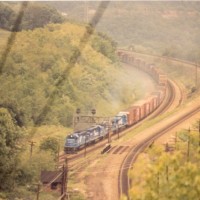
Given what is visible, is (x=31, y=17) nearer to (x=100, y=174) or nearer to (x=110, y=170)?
(x=110, y=170)

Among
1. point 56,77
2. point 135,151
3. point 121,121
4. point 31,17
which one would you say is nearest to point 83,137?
point 135,151

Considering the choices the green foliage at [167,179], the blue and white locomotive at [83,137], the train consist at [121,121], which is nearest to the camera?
the green foliage at [167,179]

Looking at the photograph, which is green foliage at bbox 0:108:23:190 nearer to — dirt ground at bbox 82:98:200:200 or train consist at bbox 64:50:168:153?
dirt ground at bbox 82:98:200:200

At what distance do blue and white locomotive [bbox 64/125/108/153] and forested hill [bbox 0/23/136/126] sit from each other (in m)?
5.57

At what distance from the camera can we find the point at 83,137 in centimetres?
3609

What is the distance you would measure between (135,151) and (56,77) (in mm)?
19707

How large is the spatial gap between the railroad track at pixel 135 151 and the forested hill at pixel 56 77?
33.2ft

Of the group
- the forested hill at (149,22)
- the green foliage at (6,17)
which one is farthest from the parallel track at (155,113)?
the forested hill at (149,22)

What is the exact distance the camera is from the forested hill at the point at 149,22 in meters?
98.2

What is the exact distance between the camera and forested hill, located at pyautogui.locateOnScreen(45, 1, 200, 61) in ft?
322

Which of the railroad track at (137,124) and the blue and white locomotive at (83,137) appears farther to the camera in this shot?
the blue and white locomotive at (83,137)

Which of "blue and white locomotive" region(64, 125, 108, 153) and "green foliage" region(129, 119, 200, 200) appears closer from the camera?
"green foliage" region(129, 119, 200, 200)

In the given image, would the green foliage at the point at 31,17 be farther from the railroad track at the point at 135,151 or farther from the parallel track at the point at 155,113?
the railroad track at the point at 135,151

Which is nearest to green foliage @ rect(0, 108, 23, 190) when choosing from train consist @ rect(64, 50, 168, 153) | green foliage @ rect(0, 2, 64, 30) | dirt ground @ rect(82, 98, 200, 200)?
dirt ground @ rect(82, 98, 200, 200)
